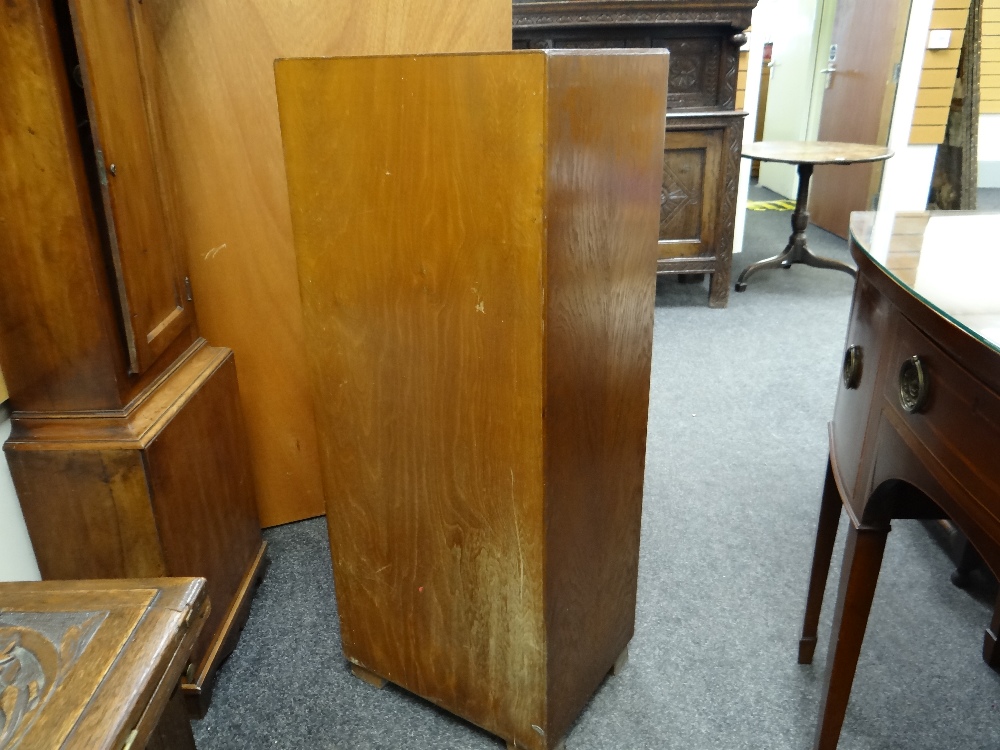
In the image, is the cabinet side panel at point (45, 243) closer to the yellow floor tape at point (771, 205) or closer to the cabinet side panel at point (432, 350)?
the cabinet side panel at point (432, 350)

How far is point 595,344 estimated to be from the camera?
3.54ft

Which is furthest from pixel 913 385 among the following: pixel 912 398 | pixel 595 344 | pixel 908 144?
pixel 908 144

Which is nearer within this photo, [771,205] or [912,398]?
[912,398]

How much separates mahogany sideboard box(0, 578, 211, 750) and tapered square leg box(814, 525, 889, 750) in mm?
827

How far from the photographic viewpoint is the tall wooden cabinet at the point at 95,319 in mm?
1028

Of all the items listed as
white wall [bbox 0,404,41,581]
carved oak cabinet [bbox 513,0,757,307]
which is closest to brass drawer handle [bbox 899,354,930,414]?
white wall [bbox 0,404,41,581]

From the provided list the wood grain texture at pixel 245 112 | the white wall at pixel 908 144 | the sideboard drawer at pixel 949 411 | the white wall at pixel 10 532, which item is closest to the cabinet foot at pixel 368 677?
the white wall at pixel 10 532

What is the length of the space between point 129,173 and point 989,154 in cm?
672

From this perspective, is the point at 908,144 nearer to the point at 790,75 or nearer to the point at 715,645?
the point at 790,75

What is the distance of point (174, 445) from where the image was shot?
1.26 metres

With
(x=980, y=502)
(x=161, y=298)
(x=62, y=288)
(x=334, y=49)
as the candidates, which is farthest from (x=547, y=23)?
(x=980, y=502)

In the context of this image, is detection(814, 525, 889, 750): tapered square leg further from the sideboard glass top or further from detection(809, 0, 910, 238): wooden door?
detection(809, 0, 910, 238): wooden door

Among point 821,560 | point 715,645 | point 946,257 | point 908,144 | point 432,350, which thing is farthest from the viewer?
point 908,144

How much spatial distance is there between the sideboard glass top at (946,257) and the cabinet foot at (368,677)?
42.7 inches
